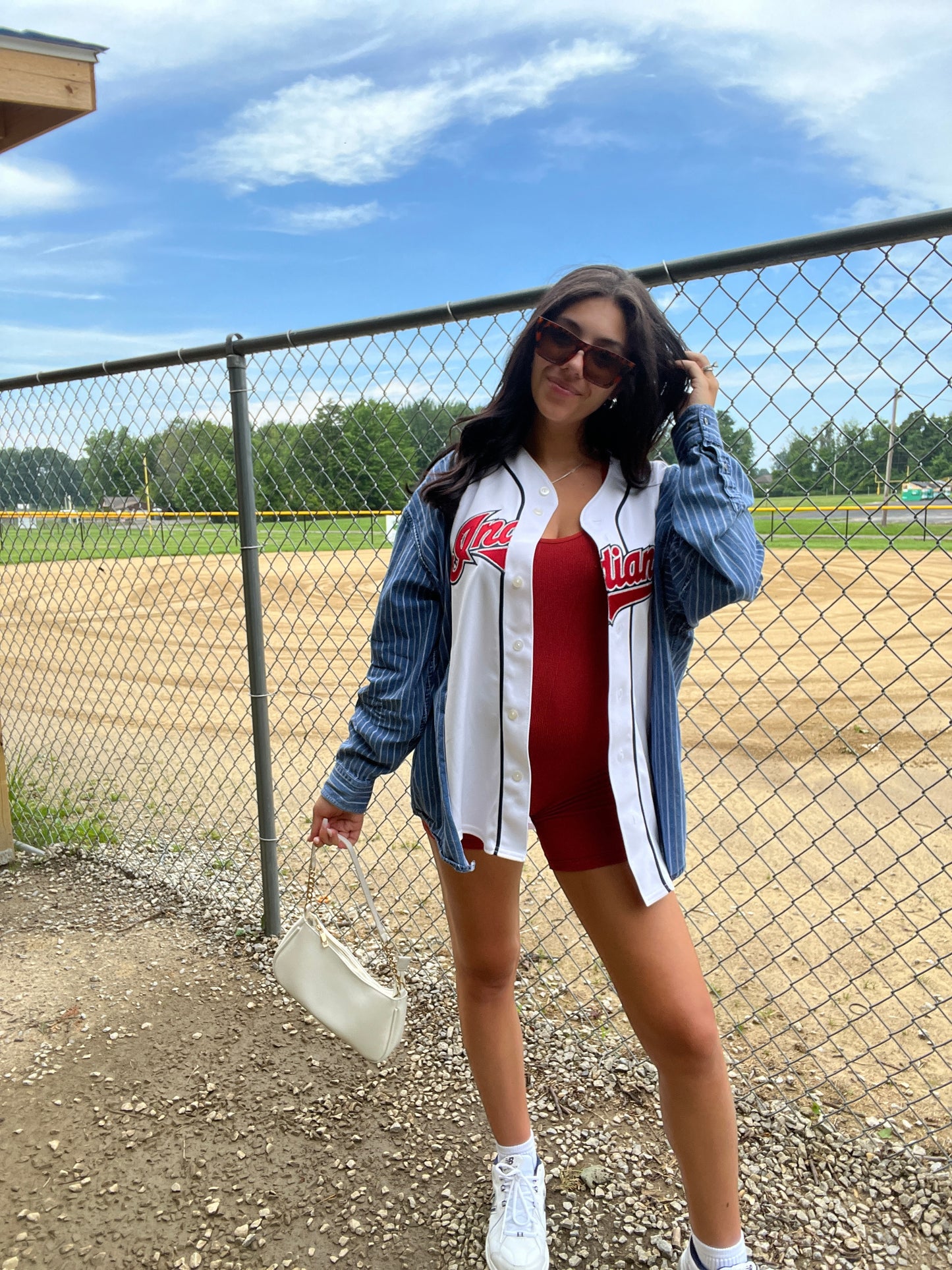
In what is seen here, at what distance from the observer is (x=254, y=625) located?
3.09 m

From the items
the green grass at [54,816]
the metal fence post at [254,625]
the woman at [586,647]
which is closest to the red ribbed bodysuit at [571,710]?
the woman at [586,647]

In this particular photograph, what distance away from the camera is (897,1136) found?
2.24 m

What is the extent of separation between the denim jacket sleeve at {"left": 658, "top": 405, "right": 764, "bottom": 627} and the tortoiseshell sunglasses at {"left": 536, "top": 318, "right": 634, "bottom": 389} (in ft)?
0.53

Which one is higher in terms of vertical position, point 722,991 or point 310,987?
point 310,987

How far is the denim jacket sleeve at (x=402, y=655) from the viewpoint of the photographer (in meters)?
1.74

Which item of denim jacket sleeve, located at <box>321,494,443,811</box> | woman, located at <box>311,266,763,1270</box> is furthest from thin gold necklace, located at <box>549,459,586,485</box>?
denim jacket sleeve, located at <box>321,494,443,811</box>

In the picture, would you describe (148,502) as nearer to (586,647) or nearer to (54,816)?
(54,816)

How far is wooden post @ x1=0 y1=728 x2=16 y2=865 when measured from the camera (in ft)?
12.9

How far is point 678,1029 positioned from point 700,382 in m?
1.17

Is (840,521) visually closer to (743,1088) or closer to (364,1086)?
(743,1088)

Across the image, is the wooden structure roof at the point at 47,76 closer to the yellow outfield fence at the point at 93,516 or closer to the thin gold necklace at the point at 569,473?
the yellow outfield fence at the point at 93,516

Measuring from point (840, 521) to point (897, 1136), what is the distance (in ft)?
5.32

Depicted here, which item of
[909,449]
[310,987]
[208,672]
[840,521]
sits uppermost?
[909,449]

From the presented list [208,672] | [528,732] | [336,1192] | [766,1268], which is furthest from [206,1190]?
[208,672]
